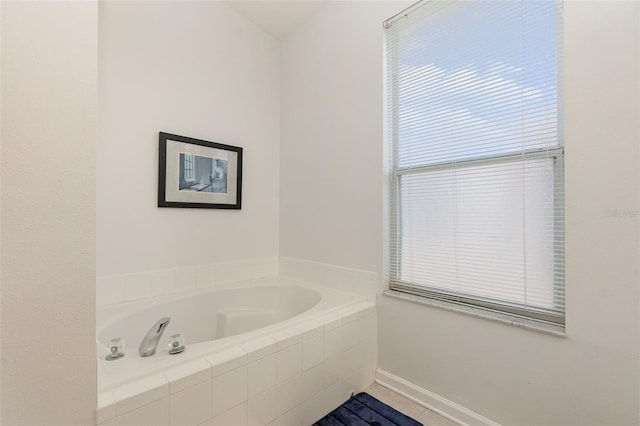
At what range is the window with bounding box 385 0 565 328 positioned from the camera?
4.17 ft

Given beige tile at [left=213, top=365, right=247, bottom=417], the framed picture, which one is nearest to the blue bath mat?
beige tile at [left=213, top=365, right=247, bottom=417]

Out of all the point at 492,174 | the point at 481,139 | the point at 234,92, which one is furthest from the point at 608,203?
the point at 234,92

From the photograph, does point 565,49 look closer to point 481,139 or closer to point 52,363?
point 481,139

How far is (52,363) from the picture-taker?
32.2 inches

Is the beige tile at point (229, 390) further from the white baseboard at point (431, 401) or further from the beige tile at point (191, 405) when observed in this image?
the white baseboard at point (431, 401)

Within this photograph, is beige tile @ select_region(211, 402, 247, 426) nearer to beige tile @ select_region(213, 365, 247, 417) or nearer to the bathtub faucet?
beige tile @ select_region(213, 365, 247, 417)

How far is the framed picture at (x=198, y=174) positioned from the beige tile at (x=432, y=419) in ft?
6.05

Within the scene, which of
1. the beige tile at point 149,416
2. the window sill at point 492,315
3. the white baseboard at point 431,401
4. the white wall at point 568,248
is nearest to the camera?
the beige tile at point 149,416

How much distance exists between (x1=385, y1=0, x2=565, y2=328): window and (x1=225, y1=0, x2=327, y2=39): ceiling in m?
0.83

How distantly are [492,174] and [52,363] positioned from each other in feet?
6.08

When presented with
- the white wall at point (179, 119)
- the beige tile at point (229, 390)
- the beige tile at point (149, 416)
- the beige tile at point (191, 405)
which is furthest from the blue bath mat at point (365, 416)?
the white wall at point (179, 119)

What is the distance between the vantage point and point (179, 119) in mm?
2020

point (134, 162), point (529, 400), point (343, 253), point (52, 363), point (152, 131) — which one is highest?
point (152, 131)

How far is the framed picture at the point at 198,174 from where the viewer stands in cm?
194
